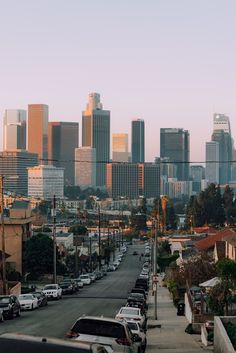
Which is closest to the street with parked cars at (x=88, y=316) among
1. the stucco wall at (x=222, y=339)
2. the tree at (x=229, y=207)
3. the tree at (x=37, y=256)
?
the stucco wall at (x=222, y=339)

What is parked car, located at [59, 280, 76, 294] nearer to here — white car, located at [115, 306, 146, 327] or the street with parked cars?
the street with parked cars

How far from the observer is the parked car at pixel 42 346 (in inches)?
458

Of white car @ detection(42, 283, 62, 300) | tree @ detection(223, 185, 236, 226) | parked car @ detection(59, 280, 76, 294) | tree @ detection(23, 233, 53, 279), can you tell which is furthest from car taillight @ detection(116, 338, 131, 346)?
tree @ detection(223, 185, 236, 226)

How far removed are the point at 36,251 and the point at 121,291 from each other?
2003 centimetres

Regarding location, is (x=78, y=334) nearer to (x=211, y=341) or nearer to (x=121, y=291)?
(x=211, y=341)

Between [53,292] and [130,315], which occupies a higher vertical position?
[130,315]

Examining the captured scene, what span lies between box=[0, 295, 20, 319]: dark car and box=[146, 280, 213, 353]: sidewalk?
6340 millimetres

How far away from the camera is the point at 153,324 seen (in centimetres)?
3872

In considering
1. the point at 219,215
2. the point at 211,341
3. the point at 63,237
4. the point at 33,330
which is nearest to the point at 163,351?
the point at 211,341

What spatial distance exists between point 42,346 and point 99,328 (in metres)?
7.23

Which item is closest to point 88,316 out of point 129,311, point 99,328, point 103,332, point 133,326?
point 99,328

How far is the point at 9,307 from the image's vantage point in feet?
128

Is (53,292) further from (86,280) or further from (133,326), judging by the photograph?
(133,326)

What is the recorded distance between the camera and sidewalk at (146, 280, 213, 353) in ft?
91.2
